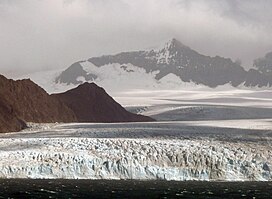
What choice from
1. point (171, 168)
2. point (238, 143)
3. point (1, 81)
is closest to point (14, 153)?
point (171, 168)

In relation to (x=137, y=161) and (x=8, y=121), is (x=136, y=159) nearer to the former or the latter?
(x=137, y=161)

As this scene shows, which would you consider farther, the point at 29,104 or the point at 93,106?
the point at 93,106

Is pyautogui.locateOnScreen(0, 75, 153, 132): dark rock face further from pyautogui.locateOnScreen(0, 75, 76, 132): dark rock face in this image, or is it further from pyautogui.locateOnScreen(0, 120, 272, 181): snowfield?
pyautogui.locateOnScreen(0, 120, 272, 181): snowfield

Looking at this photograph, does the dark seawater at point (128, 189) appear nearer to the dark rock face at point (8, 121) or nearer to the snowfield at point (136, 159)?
the snowfield at point (136, 159)

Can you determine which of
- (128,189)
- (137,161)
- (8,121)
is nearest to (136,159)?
(137,161)

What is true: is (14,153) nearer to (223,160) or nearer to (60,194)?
(60,194)

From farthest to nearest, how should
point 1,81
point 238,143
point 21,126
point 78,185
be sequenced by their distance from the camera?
point 1,81 < point 21,126 < point 238,143 < point 78,185

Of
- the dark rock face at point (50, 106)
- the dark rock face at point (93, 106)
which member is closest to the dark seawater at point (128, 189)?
the dark rock face at point (50, 106)
